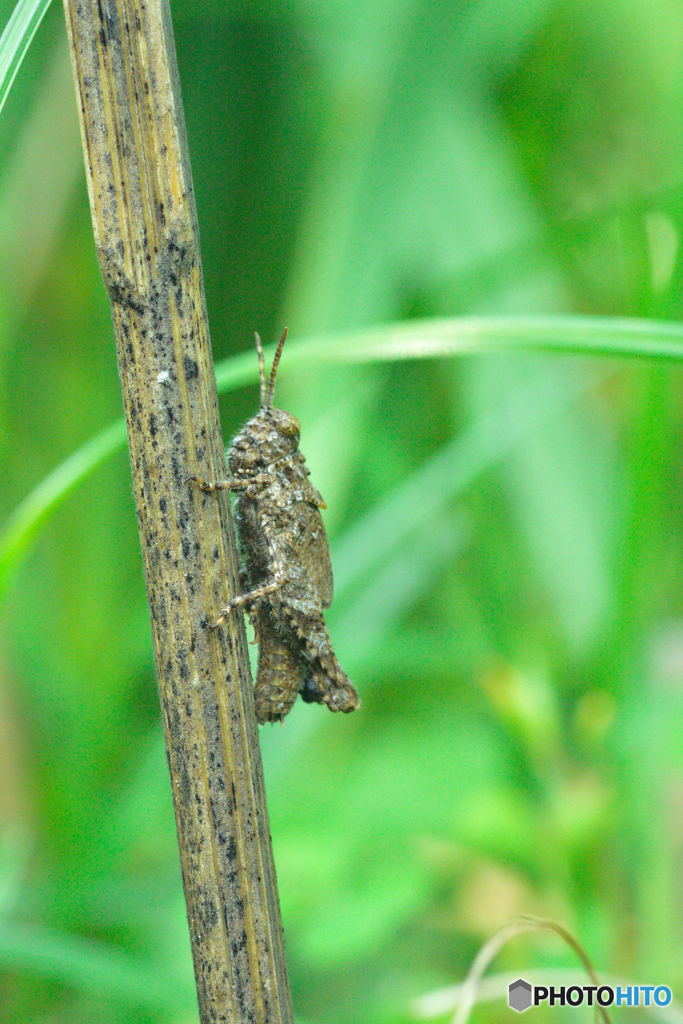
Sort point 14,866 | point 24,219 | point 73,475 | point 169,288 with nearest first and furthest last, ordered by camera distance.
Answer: point 169,288
point 73,475
point 14,866
point 24,219

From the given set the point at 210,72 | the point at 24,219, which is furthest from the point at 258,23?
the point at 24,219

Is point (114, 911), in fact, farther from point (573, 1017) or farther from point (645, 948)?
point (645, 948)

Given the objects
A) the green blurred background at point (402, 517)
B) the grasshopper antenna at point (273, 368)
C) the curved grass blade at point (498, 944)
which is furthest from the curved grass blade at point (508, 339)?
the curved grass blade at point (498, 944)

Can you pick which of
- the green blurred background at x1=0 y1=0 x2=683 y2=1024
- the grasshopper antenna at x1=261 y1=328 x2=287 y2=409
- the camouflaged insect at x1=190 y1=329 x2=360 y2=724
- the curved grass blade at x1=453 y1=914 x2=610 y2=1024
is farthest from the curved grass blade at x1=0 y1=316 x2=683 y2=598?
the curved grass blade at x1=453 y1=914 x2=610 y2=1024

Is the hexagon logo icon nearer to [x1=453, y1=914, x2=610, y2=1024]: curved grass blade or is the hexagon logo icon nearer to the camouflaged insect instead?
[x1=453, y1=914, x2=610, y2=1024]: curved grass blade

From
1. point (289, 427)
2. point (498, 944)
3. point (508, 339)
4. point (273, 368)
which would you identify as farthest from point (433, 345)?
point (498, 944)
